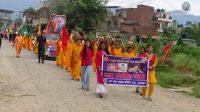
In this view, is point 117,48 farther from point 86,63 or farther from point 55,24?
point 55,24

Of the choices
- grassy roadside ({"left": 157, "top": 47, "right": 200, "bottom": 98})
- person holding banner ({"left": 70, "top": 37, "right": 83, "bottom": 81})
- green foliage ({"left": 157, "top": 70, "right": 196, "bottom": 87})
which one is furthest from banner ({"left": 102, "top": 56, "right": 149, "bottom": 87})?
green foliage ({"left": 157, "top": 70, "right": 196, "bottom": 87})

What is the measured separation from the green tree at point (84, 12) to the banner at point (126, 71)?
39.9 metres

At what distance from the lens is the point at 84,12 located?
57.0m

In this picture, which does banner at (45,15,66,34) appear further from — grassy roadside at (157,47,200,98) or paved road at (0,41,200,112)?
paved road at (0,41,200,112)

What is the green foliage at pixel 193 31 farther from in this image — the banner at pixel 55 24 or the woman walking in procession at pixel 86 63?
the woman walking in procession at pixel 86 63

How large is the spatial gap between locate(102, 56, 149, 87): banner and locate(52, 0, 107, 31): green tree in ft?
131

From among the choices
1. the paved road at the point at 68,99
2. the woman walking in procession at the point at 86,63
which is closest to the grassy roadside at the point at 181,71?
the paved road at the point at 68,99

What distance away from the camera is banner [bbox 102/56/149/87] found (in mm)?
15875

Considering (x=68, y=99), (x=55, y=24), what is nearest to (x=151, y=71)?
(x=68, y=99)

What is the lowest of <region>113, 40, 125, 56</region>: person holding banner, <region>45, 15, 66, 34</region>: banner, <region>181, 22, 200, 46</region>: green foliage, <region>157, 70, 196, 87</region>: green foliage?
<region>181, 22, 200, 46</region>: green foliage

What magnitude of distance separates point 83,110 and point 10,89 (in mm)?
4215

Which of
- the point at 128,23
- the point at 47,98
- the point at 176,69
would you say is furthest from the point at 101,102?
the point at 128,23

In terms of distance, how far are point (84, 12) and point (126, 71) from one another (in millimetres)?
41314

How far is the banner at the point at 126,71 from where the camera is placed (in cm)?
1588
